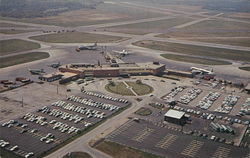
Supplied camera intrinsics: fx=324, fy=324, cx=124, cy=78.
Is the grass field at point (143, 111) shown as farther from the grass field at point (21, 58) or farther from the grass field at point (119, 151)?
the grass field at point (21, 58)

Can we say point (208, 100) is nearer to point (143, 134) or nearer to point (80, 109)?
point (143, 134)

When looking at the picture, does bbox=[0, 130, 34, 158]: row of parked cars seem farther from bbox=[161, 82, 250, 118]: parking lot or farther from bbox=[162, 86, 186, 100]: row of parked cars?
bbox=[162, 86, 186, 100]: row of parked cars

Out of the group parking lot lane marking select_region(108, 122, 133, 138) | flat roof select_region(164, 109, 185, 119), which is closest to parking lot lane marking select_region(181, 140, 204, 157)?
flat roof select_region(164, 109, 185, 119)

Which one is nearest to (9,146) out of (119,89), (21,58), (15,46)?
(119,89)

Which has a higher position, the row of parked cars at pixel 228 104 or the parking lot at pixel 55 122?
the row of parked cars at pixel 228 104

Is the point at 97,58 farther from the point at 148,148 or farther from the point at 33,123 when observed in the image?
the point at 148,148

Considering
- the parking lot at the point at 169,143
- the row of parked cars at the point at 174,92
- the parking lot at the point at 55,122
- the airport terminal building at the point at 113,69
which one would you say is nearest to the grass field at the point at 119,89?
the parking lot at the point at 55,122

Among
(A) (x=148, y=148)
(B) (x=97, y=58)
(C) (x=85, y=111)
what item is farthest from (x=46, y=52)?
A: (A) (x=148, y=148)
